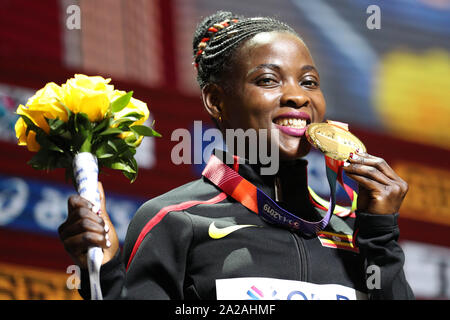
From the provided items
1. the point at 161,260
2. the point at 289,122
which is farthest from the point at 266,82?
the point at 161,260

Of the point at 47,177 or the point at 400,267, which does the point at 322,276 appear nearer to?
the point at 400,267

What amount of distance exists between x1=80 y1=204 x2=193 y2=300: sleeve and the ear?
0.47 m

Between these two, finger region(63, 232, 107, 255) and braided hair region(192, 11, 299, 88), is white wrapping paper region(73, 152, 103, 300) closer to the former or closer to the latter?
finger region(63, 232, 107, 255)

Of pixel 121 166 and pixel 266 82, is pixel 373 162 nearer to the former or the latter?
pixel 266 82

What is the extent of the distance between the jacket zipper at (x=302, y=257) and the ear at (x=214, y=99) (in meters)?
0.54

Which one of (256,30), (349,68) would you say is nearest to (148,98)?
(349,68)

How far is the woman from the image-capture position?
8.13ft

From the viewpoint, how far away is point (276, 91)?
2.76 m

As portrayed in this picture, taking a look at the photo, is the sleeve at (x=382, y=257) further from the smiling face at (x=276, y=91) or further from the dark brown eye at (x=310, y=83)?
the dark brown eye at (x=310, y=83)

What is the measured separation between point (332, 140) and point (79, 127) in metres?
0.76

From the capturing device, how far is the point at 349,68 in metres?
7.79

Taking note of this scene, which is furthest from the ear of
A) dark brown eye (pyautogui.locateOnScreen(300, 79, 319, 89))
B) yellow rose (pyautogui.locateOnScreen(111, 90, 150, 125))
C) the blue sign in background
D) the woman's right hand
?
the blue sign in background

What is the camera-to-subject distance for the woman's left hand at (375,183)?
101 inches

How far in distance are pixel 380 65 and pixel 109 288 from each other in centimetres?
585
